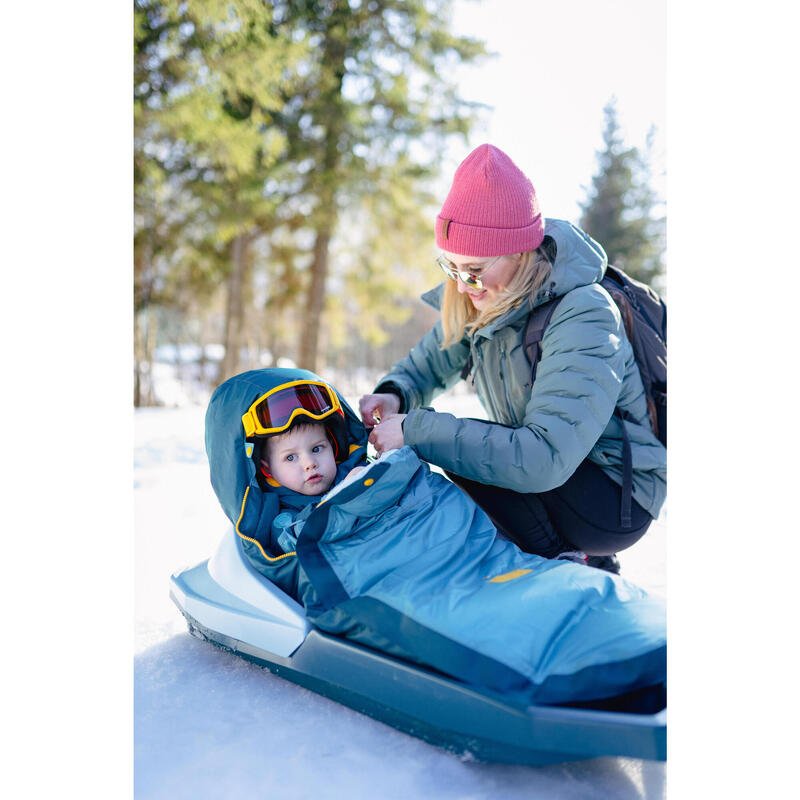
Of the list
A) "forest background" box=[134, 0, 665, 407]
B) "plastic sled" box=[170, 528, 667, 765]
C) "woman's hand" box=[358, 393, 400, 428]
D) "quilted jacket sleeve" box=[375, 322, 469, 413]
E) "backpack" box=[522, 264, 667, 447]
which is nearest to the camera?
"plastic sled" box=[170, 528, 667, 765]

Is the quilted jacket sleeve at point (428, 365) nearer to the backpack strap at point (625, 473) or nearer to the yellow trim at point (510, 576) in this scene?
the backpack strap at point (625, 473)

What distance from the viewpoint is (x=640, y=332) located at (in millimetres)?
2000

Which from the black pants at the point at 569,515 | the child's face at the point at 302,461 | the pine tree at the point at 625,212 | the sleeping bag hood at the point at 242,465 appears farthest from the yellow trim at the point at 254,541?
the pine tree at the point at 625,212

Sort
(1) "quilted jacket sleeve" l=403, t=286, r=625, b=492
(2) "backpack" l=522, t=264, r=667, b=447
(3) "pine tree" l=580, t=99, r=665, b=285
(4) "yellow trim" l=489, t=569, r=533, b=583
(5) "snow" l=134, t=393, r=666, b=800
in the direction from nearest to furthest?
(5) "snow" l=134, t=393, r=666, b=800
(4) "yellow trim" l=489, t=569, r=533, b=583
(1) "quilted jacket sleeve" l=403, t=286, r=625, b=492
(2) "backpack" l=522, t=264, r=667, b=447
(3) "pine tree" l=580, t=99, r=665, b=285

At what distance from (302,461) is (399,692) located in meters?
0.69

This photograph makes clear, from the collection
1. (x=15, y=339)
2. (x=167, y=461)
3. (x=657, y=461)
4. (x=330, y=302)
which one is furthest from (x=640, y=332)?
(x=330, y=302)

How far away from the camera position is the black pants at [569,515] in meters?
2.02

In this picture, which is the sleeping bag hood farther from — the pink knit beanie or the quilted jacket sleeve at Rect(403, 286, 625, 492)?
the pink knit beanie

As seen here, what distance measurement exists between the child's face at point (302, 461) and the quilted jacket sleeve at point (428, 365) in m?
0.54

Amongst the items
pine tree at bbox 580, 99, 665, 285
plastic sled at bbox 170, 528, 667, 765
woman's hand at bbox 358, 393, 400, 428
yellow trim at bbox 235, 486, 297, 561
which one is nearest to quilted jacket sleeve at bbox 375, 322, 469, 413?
woman's hand at bbox 358, 393, 400, 428

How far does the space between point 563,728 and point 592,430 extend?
0.72 m

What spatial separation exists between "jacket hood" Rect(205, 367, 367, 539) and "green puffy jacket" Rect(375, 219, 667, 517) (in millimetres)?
419

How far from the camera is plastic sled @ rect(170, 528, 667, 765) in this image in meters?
1.23

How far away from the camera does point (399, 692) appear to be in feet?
4.76
